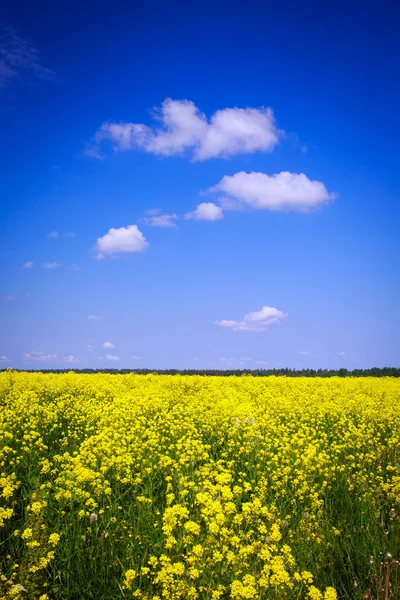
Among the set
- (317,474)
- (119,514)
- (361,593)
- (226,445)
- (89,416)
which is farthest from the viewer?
(89,416)

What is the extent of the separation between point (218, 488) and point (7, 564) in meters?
2.53

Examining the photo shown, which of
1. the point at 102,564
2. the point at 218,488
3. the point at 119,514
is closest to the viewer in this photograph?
the point at 102,564

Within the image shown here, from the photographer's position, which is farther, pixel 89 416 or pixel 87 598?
pixel 89 416

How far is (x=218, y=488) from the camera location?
507 centimetres

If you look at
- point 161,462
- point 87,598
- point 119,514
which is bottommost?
point 87,598

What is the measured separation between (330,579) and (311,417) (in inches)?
314

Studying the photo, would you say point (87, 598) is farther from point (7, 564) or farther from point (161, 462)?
point (161, 462)

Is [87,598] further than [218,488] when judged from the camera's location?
No

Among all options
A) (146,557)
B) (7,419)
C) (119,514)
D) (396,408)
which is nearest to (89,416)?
(7,419)

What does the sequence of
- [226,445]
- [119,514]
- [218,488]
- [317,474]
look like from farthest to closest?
[226,445] < [317,474] < [119,514] < [218,488]

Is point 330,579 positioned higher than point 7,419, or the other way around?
point 7,419

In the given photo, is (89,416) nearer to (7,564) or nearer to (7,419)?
(7,419)

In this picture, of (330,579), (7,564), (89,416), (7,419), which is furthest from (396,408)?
(7,564)

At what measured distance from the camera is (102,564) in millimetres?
4750
